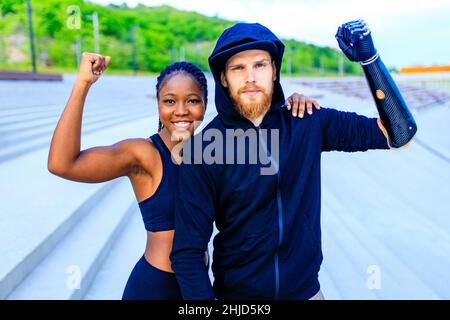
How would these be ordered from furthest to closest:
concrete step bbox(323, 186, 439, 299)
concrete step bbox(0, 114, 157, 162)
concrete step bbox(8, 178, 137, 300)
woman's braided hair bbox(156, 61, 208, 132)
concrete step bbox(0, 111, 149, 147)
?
concrete step bbox(0, 111, 149, 147), concrete step bbox(0, 114, 157, 162), concrete step bbox(323, 186, 439, 299), concrete step bbox(8, 178, 137, 300), woman's braided hair bbox(156, 61, 208, 132)

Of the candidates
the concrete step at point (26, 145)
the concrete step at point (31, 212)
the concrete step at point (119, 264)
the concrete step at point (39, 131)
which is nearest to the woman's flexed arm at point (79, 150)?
the concrete step at point (31, 212)

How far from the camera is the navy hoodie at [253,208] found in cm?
137

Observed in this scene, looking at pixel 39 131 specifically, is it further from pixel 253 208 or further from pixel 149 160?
pixel 253 208

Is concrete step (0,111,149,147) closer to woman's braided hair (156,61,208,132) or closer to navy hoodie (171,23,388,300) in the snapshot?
woman's braided hair (156,61,208,132)

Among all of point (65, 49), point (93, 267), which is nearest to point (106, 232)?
point (93, 267)

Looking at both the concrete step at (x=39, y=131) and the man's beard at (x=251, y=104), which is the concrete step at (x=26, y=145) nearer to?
the concrete step at (x=39, y=131)

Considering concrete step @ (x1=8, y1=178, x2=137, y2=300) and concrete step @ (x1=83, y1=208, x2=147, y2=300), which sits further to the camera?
concrete step @ (x1=83, y1=208, x2=147, y2=300)

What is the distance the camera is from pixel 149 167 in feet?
4.96

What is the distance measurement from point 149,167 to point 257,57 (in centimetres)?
57

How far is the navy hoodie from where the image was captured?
137 cm

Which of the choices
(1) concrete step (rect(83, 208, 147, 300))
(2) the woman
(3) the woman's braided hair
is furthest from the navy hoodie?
(1) concrete step (rect(83, 208, 147, 300))

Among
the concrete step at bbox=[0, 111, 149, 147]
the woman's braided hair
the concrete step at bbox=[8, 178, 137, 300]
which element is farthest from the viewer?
the concrete step at bbox=[0, 111, 149, 147]

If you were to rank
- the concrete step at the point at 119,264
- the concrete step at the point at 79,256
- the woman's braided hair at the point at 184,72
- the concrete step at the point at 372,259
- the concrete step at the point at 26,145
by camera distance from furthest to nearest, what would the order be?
the concrete step at the point at 26,145, the concrete step at the point at 372,259, the concrete step at the point at 119,264, the concrete step at the point at 79,256, the woman's braided hair at the point at 184,72
